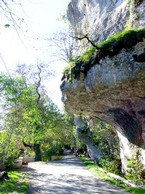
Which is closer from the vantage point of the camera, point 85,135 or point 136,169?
point 136,169

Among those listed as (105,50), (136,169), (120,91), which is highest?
(105,50)

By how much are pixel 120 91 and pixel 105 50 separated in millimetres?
1802

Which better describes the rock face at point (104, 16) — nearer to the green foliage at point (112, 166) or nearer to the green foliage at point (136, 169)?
the green foliage at point (136, 169)

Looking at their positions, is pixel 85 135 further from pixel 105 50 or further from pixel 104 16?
pixel 105 50

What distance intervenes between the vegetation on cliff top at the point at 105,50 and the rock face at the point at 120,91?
213 mm

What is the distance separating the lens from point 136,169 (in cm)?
1451

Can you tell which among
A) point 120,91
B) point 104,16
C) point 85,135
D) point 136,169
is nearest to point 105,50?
point 120,91

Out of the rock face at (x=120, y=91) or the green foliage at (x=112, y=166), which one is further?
the green foliage at (x=112, y=166)

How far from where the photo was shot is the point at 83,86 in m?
12.6

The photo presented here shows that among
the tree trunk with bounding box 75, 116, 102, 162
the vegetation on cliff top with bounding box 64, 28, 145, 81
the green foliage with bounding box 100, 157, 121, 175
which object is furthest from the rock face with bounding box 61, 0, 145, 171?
the tree trunk with bounding box 75, 116, 102, 162

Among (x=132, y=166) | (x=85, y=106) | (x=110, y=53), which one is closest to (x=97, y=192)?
(x=132, y=166)

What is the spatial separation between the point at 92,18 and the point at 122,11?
765 cm

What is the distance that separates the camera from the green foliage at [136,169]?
14078 millimetres

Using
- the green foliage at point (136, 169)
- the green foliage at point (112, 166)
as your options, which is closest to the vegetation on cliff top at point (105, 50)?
the green foliage at point (136, 169)
